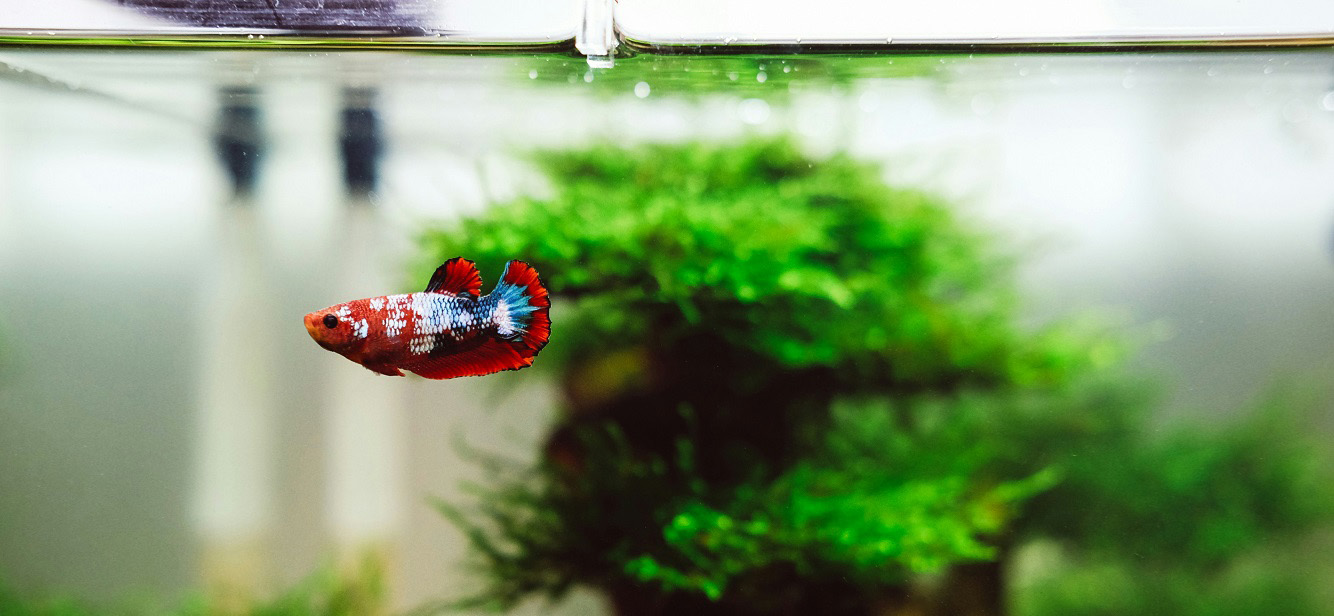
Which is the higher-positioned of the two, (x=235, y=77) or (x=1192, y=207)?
(x=235, y=77)

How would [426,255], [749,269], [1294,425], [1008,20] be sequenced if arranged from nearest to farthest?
[1008,20] → [749,269] → [426,255] → [1294,425]

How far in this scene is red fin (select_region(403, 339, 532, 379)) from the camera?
875 mm

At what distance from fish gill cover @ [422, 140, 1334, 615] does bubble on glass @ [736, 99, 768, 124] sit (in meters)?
0.12

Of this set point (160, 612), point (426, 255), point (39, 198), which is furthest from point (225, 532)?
point (39, 198)

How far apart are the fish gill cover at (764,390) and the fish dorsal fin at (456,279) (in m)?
0.55

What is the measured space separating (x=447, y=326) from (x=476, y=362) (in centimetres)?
8

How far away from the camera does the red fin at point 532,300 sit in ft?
2.81

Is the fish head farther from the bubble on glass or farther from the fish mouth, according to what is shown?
the bubble on glass

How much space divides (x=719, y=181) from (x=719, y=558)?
96 cm

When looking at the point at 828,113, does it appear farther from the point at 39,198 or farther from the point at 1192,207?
the point at 39,198

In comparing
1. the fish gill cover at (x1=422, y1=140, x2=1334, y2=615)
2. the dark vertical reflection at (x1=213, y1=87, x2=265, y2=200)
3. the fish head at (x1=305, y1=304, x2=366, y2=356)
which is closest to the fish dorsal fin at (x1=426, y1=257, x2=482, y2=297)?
the fish head at (x1=305, y1=304, x2=366, y2=356)

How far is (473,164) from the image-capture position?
1717mm

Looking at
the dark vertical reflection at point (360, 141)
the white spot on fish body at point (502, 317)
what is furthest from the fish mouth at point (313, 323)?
the dark vertical reflection at point (360, 141)

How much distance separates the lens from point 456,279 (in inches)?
34.3
